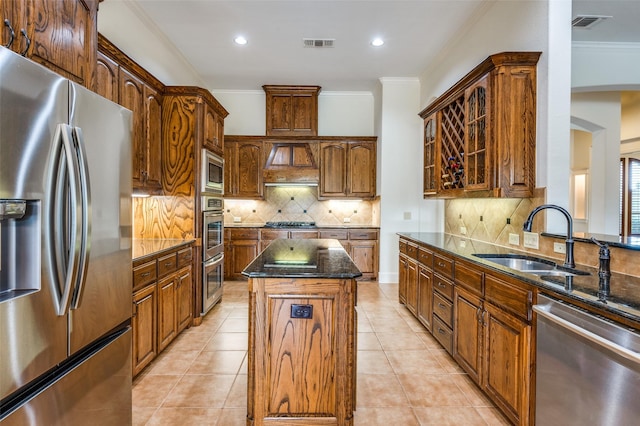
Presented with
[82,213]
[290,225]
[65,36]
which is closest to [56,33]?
[65,36]

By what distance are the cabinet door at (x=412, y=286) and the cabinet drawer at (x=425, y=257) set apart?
0.16 metres

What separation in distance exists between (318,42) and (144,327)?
366cm

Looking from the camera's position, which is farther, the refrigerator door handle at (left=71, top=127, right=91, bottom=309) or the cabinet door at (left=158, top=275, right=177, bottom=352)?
the cabinet door at (left=158, top=275, right=177, bottom=352)

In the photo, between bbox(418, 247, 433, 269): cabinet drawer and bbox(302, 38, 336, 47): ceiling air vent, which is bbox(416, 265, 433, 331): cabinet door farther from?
bbox(302, 38, 336, 47): ceiling air vent

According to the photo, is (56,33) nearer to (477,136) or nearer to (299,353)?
(299,353)

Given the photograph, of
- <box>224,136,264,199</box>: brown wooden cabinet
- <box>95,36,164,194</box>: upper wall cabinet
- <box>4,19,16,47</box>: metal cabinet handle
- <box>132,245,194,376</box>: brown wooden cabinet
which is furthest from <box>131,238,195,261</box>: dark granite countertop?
<box>224,136,264,199</box>: brown wooden cabinet

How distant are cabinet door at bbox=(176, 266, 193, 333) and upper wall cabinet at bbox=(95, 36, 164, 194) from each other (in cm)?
89

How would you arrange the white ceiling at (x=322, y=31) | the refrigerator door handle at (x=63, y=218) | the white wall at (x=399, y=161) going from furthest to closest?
the white wall at (x=399, y=161) → the white ceiling at (x=322, y=31) → the refrigerator door handle at (x=63, y=218)

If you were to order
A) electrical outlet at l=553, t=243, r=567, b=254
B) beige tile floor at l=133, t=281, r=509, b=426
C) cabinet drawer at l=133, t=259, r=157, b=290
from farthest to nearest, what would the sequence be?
cabinet drawer at l=133, t=259, r=157, b=290 → electrical outlet at l=553, t=243, r=567, b=254 → beige tile floor at l=133, t=281, r=509, b=426

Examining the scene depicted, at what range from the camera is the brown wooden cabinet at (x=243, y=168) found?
5.61 meters

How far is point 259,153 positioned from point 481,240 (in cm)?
375

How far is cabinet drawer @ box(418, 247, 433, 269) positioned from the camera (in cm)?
311

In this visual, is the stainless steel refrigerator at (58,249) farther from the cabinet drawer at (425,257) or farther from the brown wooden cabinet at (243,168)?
the brown wooden cabinet at (243,168)

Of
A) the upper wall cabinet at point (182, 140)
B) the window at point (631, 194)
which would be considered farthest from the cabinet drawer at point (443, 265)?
the window at point (631, 194)
